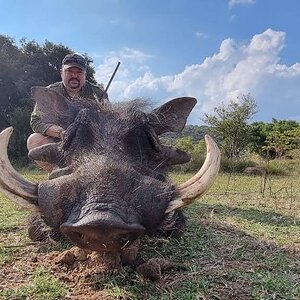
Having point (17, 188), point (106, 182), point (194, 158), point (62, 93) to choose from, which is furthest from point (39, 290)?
point (194, 158)

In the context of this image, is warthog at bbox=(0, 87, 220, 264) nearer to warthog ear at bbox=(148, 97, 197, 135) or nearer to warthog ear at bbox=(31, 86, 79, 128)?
warthog ear at bbox=(31, 86, 79, 128)

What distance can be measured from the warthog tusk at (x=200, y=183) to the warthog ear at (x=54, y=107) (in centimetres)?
116

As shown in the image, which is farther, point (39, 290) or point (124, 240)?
point (39, 290)

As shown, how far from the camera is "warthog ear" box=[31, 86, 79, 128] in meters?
3.34

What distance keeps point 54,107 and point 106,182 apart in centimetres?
141

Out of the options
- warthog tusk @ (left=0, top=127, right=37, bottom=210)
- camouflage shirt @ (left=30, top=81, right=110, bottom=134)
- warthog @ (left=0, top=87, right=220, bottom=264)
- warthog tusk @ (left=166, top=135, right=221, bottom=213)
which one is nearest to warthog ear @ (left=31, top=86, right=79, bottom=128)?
warthog @ (left=0, top=87, right=220, bottom=264)

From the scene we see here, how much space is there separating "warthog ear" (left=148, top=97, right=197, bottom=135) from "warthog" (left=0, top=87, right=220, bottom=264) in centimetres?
30

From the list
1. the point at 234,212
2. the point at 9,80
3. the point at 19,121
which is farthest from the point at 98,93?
the point at 9,80

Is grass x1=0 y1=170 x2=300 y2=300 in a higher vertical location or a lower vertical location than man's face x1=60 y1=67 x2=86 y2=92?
lower

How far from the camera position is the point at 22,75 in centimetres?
1917

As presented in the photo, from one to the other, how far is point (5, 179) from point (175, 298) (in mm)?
1122

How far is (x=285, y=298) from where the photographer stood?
7.59 ft

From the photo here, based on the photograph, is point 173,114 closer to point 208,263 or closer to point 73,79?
point 208,263

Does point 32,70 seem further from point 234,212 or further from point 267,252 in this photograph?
point 267,252
